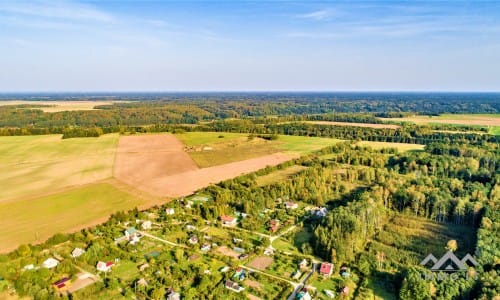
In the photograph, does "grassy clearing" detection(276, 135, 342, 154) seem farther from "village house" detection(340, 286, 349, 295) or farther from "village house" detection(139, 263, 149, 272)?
"village house" detection(340, 286, 349, 295)

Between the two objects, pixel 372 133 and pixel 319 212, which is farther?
pixel 372 133

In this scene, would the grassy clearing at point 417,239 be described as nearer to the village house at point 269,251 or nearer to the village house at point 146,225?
the village house at point 269,251

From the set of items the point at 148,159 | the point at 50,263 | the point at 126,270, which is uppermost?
the point at 148,159

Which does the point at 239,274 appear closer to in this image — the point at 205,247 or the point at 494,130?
the point at 205,247

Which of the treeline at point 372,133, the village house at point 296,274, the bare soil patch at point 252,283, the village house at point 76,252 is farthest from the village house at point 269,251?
the treeline at point 372,133

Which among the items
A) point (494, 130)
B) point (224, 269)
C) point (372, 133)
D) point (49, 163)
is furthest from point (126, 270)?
point (494, 130)

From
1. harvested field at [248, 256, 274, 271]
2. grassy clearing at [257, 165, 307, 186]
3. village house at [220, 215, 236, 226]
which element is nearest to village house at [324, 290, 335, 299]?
harvested field at [248, 256, 274, 271]
